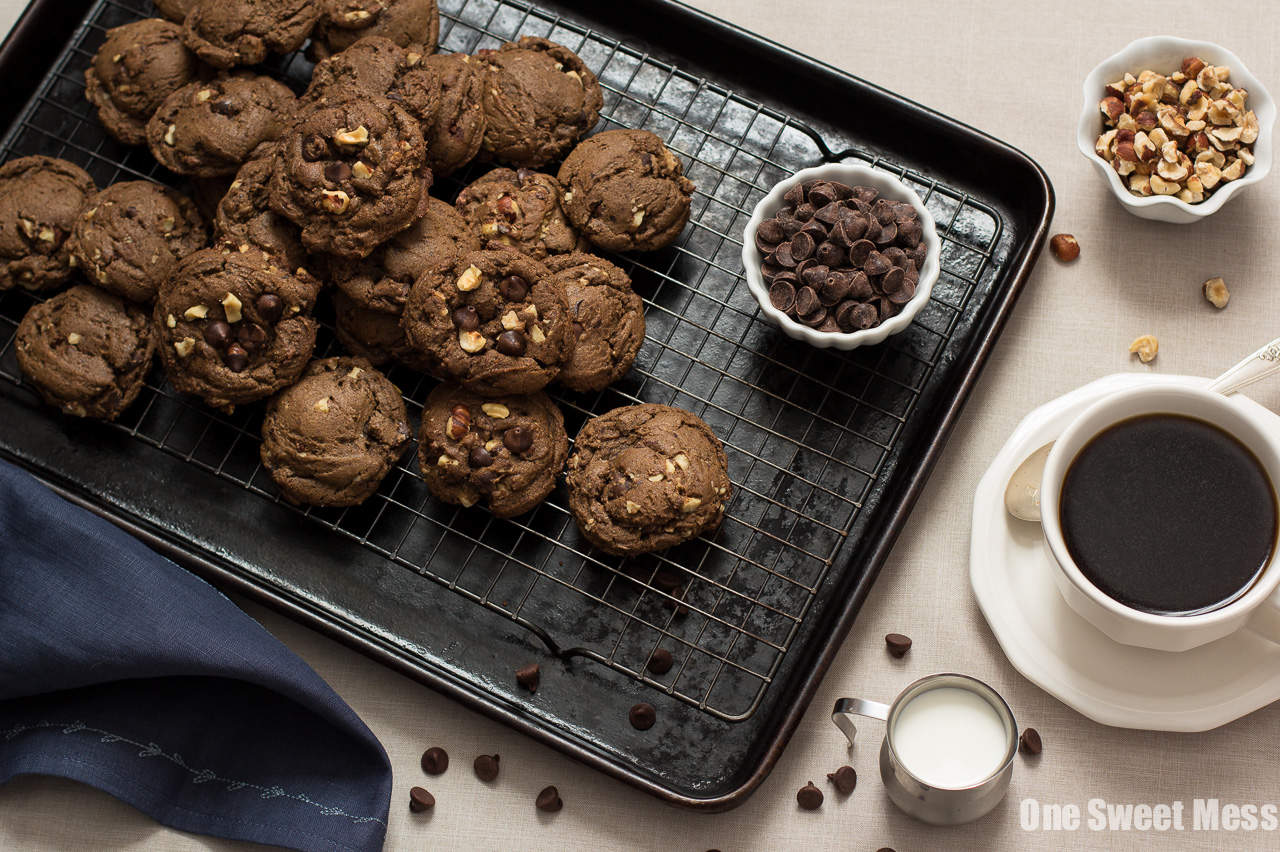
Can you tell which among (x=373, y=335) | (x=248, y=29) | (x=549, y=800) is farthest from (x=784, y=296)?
(x=248, y=29)

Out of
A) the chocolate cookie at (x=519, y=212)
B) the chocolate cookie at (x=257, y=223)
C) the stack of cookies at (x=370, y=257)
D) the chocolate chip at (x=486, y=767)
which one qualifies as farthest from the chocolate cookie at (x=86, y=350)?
the chocolate chip at (x=486, y=767)

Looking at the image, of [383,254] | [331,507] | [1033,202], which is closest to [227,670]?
[331,507]

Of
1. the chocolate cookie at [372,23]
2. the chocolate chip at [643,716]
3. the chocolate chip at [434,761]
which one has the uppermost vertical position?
the chocolate cookie at [372,23]

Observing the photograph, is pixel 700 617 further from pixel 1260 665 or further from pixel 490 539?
pixel 1260 665

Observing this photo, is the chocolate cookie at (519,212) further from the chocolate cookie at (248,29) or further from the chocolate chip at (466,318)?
the chocolate cookie at (248,29)

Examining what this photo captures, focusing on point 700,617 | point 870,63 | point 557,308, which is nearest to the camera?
point 557,308
